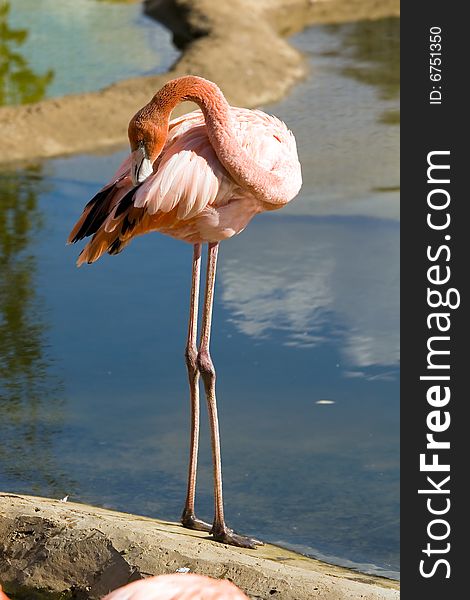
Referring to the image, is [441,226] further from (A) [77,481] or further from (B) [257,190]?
(A) [77,481]

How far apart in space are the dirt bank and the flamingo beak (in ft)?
3.21

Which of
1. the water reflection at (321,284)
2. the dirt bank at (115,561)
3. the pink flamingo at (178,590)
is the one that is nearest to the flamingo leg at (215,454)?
the dirt bank at (115,561)

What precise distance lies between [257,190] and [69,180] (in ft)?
13.7

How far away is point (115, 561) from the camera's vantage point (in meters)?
3.29

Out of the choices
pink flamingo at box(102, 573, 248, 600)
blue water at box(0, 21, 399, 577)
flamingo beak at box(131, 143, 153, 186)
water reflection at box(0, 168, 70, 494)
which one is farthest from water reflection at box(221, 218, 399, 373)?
pink flamingo at box(102, 573, 248, 600)

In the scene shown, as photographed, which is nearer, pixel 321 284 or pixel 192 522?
pixel 192 522

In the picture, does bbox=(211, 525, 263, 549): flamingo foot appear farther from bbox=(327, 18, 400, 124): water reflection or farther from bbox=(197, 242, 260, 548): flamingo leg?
bbox=(327, 18, 400, 124): water reflection

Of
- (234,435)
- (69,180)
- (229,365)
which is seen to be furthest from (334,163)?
(234,435)

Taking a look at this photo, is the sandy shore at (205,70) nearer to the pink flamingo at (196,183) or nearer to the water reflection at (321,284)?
the water reflection at (321,284)

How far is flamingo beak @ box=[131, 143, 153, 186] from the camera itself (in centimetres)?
349

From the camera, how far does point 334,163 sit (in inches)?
308

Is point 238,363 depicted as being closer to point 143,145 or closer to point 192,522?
point 192,522

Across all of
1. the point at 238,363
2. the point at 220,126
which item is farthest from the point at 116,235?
the point at 238,363

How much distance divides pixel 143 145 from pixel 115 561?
1.16m
